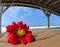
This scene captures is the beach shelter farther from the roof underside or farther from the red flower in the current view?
the red flower

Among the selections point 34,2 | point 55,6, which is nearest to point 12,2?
point 34,2

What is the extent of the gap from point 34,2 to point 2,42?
1364 centimetres

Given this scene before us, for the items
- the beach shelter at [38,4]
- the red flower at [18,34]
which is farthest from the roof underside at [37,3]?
the red flower at [18,34]

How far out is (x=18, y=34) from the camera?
4.25ft

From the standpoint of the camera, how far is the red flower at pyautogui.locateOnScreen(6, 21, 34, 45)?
1265mm

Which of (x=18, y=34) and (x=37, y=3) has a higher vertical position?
(x=37, y=3)

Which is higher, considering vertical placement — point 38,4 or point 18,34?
point 38,4

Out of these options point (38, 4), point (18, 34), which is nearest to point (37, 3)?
point (38, 4)

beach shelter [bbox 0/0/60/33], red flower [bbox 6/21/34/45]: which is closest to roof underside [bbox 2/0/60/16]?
beach shelter [bbox 0/0/60/33]

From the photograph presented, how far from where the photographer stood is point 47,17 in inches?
659

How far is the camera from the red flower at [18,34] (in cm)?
126

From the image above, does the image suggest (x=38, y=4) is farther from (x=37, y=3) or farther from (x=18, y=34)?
(x=18, y=34)

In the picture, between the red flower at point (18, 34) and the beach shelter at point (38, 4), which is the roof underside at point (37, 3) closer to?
the beach shelter at point (38, 4)

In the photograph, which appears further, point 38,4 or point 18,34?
point 38,4
